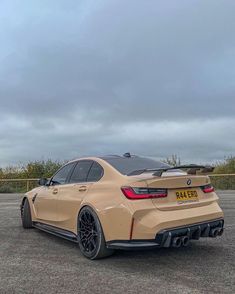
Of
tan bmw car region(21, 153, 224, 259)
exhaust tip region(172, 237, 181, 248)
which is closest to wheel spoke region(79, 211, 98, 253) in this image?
tan bmw car region(21, 153, 224, 259)

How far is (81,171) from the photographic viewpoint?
7.44 meters

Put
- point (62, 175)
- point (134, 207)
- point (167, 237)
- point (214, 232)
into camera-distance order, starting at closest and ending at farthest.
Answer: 1. point (167, 237)
2. point (134, 207)
3. point (214, 232)
4. point (62, 175)

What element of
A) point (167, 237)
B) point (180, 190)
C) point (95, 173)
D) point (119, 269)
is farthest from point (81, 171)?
point (167, 237)

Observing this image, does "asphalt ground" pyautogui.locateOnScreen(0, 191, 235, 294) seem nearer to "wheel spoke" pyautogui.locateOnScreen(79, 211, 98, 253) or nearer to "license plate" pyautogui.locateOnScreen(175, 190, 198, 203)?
"wheel spoke" pyautogui.locateOnScreen(79, 211, 98, 253)

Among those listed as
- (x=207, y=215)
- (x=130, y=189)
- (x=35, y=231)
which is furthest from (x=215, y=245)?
(x=35, y=231)

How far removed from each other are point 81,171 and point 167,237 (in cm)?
229

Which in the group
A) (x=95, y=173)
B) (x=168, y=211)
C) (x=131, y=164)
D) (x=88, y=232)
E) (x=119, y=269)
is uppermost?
(x=131, y=164)

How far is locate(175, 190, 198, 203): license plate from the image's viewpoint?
6.11 m

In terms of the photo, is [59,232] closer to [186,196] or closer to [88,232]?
[88,232]

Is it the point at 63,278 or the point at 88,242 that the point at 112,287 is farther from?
the point at 88,242

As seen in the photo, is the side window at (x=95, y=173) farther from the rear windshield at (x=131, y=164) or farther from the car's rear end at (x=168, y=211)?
the car's rear end at (x=168, y=211)

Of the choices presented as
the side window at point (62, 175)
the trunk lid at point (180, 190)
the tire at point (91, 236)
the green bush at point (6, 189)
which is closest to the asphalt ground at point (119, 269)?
the tire at point (91, 236)

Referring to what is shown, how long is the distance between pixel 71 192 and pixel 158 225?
2020 mm

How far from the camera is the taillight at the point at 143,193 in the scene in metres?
5.89
